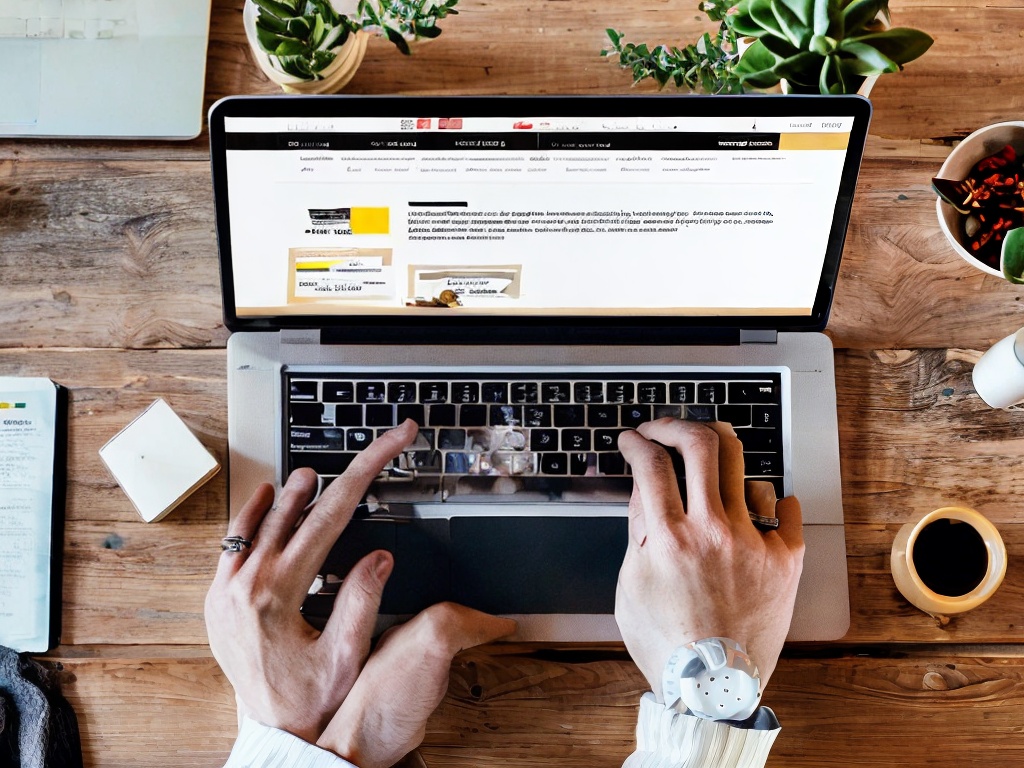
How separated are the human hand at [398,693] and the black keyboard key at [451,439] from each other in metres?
Answer: 0.16

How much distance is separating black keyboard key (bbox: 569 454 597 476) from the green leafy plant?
1.46 ft

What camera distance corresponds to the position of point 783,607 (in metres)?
0.74

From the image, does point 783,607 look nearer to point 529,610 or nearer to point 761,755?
point 761,755

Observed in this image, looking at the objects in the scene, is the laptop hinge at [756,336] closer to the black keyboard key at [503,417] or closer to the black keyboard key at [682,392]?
the black keyboard key at [682,392]

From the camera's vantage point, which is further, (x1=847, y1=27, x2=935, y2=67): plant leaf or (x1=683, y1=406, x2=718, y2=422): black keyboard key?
(x1=683, y1=406, x2=718, y2=422): black keyboard key

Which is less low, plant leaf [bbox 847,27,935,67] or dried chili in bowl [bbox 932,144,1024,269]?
plant leaf [bbox 847,27,935,67]

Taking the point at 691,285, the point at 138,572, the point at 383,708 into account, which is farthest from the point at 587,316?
the point at 138,572

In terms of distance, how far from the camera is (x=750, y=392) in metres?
0.79

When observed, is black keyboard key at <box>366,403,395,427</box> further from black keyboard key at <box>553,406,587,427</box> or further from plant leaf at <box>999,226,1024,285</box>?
plant leaf at <box>999,226,1024,285</box>

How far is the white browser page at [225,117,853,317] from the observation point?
0.70m

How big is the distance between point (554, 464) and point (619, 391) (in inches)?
3.9

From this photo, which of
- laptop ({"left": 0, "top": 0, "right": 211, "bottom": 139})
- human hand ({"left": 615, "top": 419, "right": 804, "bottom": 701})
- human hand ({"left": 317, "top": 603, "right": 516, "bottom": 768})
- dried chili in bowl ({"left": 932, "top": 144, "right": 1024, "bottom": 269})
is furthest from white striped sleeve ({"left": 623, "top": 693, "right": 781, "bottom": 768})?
laptop ({"left": 0, "top": 0, "right": 211, "bottom": 139})

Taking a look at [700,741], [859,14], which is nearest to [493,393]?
[700,741]

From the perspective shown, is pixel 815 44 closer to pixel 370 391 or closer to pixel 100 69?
pixel 370 391
